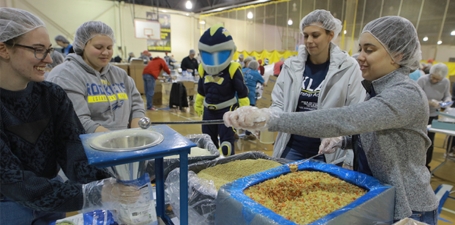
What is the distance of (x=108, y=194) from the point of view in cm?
77

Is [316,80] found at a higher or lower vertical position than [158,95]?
higher

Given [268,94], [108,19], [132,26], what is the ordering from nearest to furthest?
[268,94]
[108,19]
[132,26]

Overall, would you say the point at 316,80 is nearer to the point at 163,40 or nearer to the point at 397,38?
the point at 397,38

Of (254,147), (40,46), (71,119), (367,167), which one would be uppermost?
(40,46)

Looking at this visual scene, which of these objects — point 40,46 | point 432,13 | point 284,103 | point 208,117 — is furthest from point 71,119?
point 432,13

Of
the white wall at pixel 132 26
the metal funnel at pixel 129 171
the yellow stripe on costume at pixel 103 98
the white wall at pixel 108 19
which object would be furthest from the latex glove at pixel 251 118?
the white wall at pixel 108 19

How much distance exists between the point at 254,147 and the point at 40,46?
10.4 ft

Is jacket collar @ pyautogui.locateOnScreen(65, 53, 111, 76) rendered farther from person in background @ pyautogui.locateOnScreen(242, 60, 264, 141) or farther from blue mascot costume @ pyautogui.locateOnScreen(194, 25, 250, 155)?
person in background @ pyautogui.locateOnScreen(242, 60, 264, 141)

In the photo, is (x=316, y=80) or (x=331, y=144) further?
(x=316, y=80)

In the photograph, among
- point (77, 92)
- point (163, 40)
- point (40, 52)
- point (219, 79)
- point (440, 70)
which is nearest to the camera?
point (40, 52)

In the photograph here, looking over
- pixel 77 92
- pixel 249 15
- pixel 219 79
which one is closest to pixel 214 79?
pixel 219 79

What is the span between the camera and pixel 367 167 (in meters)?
0.92

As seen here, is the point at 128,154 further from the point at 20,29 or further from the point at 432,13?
the point at 432,13

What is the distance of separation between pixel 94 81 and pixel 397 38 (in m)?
1.33
